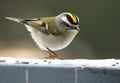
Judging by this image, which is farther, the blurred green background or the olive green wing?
the blurred green background

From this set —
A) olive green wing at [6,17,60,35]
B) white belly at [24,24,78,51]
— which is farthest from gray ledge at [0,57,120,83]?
olive green wing at [6,17,60,35]

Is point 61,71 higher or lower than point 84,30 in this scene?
lower

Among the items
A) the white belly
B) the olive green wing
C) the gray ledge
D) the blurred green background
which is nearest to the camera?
the gray ledge

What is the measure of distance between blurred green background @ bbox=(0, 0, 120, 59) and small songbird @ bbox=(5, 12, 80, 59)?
625 centimetres

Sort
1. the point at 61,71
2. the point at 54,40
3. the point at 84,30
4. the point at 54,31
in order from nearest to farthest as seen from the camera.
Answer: the point at 61,71
the point at 54,40
the point at 54,31
the point at 84,30

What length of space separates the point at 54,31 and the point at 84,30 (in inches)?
290

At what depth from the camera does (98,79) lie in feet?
14.3

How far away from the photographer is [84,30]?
13656 mm

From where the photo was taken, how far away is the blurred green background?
13250 millimetres

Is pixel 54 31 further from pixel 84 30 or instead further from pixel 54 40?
pixel 84 30

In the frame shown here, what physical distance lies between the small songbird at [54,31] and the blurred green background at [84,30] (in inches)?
246

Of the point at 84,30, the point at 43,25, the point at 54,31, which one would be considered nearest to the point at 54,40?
the point at 54,31

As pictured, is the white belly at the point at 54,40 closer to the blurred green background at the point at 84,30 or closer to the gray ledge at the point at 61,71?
the gray ledge at the point at 61,71

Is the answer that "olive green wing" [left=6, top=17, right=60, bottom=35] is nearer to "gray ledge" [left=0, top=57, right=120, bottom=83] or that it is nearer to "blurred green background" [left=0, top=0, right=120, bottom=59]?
"gray ledge" [left=0, top=57, right=120, bottom=83]
